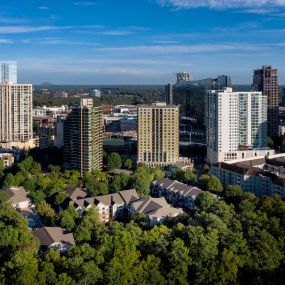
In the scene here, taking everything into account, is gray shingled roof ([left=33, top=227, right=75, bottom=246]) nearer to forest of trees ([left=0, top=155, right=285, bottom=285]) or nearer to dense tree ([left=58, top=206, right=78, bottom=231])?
forest of trees ([left=0, top=155, right=285, bottom=285])

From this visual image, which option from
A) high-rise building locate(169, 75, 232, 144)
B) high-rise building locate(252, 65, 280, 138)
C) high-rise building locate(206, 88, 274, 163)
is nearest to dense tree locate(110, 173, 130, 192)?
high-rise building locate(206, 88, 274, 163)

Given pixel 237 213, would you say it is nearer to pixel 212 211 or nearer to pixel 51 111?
pixel 212 211

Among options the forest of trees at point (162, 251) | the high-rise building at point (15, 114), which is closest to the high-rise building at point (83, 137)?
the forest of trees at point (162, 251)

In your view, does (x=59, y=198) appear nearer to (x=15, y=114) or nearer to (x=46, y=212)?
(x=46, y=212)

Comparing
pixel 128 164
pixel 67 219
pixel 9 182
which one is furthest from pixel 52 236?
pixel 128 164

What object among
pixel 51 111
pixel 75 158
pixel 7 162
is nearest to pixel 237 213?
pixel 75 158

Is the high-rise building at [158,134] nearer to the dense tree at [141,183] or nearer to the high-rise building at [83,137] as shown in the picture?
the high-rise building at [83,137]
